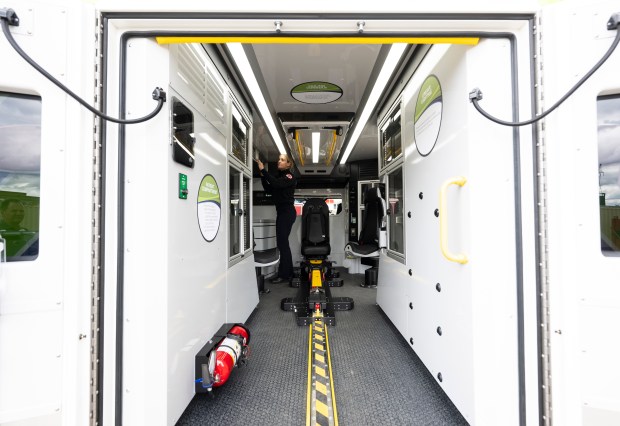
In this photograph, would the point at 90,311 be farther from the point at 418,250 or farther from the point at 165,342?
the point at 418,250

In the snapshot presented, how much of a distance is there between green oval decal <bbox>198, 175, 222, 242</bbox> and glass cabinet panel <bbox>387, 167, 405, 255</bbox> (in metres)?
1.84

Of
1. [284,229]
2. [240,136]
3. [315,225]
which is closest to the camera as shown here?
[240,136]

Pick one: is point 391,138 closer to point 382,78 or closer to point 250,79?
point 382,78

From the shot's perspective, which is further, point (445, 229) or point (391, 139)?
point (391, 139)

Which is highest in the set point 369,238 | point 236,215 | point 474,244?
point 236,215

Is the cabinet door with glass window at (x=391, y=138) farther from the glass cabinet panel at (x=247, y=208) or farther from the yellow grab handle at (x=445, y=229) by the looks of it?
the glass cabinet panel at (x=247, y=208)

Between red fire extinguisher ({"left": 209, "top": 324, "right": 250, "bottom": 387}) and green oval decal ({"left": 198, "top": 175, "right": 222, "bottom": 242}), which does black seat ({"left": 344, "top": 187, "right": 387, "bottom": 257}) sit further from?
green oval decal ({"left": 198, "top": 175, "right": 222, "bottom": 242})

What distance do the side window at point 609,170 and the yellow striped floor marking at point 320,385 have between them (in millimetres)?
1674

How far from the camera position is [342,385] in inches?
75.9

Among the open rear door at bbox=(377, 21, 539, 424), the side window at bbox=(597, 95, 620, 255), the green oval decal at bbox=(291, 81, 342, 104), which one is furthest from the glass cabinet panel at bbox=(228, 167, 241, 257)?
the side window at bbox=(597, 95, 620, 255)

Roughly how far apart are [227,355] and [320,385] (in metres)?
0.72

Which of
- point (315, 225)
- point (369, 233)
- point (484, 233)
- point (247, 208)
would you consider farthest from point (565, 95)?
point (315, 225)

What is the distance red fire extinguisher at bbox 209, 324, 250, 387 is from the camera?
65.1 inches

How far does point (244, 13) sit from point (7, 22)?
3.00 ft
